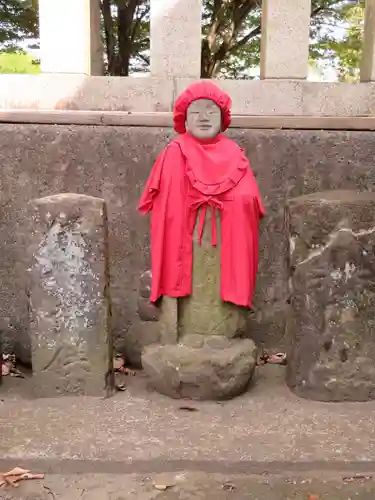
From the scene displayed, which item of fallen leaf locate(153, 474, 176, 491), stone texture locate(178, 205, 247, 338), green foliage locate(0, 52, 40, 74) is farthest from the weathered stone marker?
green foliage locate(0, 52, 40, 74)

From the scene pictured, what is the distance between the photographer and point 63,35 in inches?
166

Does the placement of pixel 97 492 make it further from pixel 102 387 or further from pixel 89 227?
pixel 89 227

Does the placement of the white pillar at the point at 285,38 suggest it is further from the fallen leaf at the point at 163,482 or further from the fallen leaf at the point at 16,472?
the fallen leaf at the point at 16,472

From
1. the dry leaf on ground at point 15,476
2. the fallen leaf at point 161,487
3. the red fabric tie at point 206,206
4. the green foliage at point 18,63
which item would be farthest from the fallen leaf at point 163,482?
the green foliage at point 18,63

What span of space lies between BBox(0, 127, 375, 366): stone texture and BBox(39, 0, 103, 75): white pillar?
94cm

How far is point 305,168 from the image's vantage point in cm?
357

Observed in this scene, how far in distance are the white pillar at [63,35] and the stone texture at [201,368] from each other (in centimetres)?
238

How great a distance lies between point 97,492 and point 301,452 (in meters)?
0.88

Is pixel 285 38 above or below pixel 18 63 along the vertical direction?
below

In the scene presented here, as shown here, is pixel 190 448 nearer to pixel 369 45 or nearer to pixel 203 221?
pixel 203 221

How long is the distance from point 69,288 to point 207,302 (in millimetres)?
729

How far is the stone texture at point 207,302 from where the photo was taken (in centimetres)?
301

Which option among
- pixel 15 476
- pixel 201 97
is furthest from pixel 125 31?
pixel 15 476

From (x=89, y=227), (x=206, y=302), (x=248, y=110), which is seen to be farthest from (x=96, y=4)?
(x=206, y=302)
